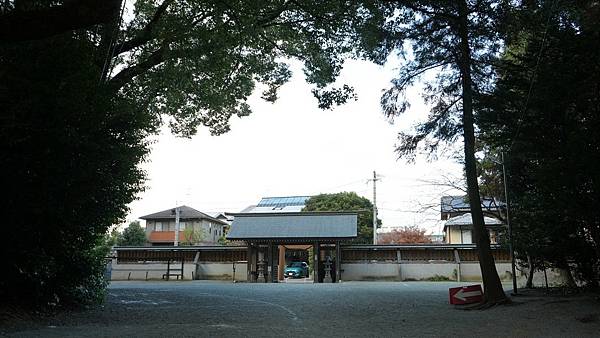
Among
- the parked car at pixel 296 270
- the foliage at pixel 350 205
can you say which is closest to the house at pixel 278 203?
the foliage at pixel 350 205

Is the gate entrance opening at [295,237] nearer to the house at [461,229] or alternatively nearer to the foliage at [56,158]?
the house at [461,229]

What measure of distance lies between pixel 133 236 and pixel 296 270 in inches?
606

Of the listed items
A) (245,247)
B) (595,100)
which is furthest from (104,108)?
(245,247)

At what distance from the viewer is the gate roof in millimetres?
23766

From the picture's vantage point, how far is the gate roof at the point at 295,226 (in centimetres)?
2377

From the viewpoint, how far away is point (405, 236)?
38.2m

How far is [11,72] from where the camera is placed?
6.08m

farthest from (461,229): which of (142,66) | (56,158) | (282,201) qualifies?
(56,158)

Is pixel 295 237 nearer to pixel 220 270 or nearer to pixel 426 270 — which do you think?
pixel 220 270

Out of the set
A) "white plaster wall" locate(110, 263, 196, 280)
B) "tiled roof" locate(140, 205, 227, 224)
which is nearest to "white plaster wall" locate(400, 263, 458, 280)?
"white plaster wall" locate(110, 263, 196, 280)

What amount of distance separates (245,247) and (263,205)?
85.0 feet

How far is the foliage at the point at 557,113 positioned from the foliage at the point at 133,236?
111ft

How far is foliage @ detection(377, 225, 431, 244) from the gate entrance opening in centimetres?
1281

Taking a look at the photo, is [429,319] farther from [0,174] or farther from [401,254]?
[401,254]
